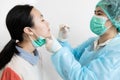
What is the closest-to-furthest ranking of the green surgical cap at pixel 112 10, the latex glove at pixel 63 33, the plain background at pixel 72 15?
the green surgical cap at pixel 112 10 → the latex glove at pixel 63 33 → the plain background at pixel 72 15

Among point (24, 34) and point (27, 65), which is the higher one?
point (24, 34)

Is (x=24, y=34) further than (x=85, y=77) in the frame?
Yes

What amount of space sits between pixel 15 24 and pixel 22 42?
153mm

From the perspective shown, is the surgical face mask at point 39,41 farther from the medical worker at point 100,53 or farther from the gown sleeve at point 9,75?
the gown sleeve at point 9,75

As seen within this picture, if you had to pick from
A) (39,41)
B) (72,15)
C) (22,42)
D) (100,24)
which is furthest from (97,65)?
(72,15)

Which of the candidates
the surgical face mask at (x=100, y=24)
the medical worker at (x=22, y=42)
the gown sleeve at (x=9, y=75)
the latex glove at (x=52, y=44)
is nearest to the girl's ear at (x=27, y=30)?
the medical worker at (x=22, y=42)

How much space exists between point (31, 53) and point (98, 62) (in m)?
0.47

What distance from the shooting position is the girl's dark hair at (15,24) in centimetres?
159

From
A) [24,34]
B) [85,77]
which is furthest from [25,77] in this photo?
[85,77]

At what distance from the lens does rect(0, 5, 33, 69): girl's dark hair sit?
5.20 feet

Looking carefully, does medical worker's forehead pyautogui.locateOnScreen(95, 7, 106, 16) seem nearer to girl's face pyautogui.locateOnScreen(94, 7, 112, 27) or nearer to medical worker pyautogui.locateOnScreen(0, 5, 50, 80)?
girl's face pyautogui.locateOnScreen(94, 7, 112, 27)

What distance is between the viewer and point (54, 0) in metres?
2.07

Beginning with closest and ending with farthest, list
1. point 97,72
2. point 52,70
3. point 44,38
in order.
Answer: point 97,72 < point 44,38 < point 52,70

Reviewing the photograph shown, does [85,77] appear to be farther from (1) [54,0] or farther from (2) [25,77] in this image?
(1) [54,0]
